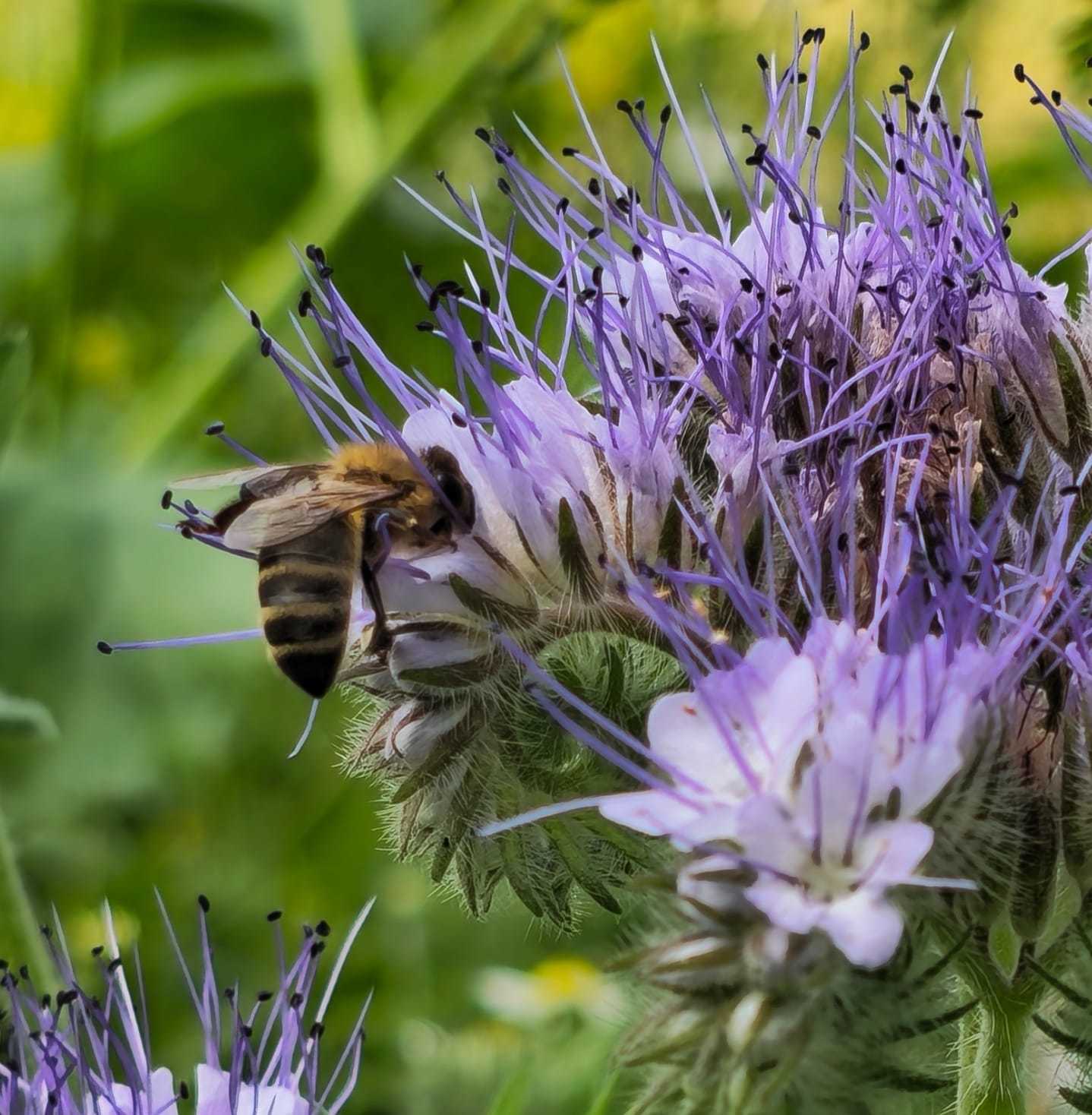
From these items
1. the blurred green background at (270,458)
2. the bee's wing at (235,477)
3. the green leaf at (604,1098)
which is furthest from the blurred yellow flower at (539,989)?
the bee's wing at (235,477)

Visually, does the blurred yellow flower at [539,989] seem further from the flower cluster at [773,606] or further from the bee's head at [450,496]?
the bee's head at [450,496]

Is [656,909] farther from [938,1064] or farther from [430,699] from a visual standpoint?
[430,699]

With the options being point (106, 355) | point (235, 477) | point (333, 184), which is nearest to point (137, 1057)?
point (235, 477)

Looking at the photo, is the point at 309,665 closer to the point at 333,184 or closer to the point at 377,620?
the point at 377,620

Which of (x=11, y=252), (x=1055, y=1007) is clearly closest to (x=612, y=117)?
(x=11, y=252)

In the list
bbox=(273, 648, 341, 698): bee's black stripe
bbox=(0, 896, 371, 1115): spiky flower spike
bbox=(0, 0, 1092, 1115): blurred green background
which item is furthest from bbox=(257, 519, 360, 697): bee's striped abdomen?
bbox=(0, 0, 1092, 1115): blurred green background

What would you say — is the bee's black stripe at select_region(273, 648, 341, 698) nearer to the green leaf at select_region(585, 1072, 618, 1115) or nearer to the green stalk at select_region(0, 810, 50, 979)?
the green leaf at select_region(585, 1072, 618, 1115)
